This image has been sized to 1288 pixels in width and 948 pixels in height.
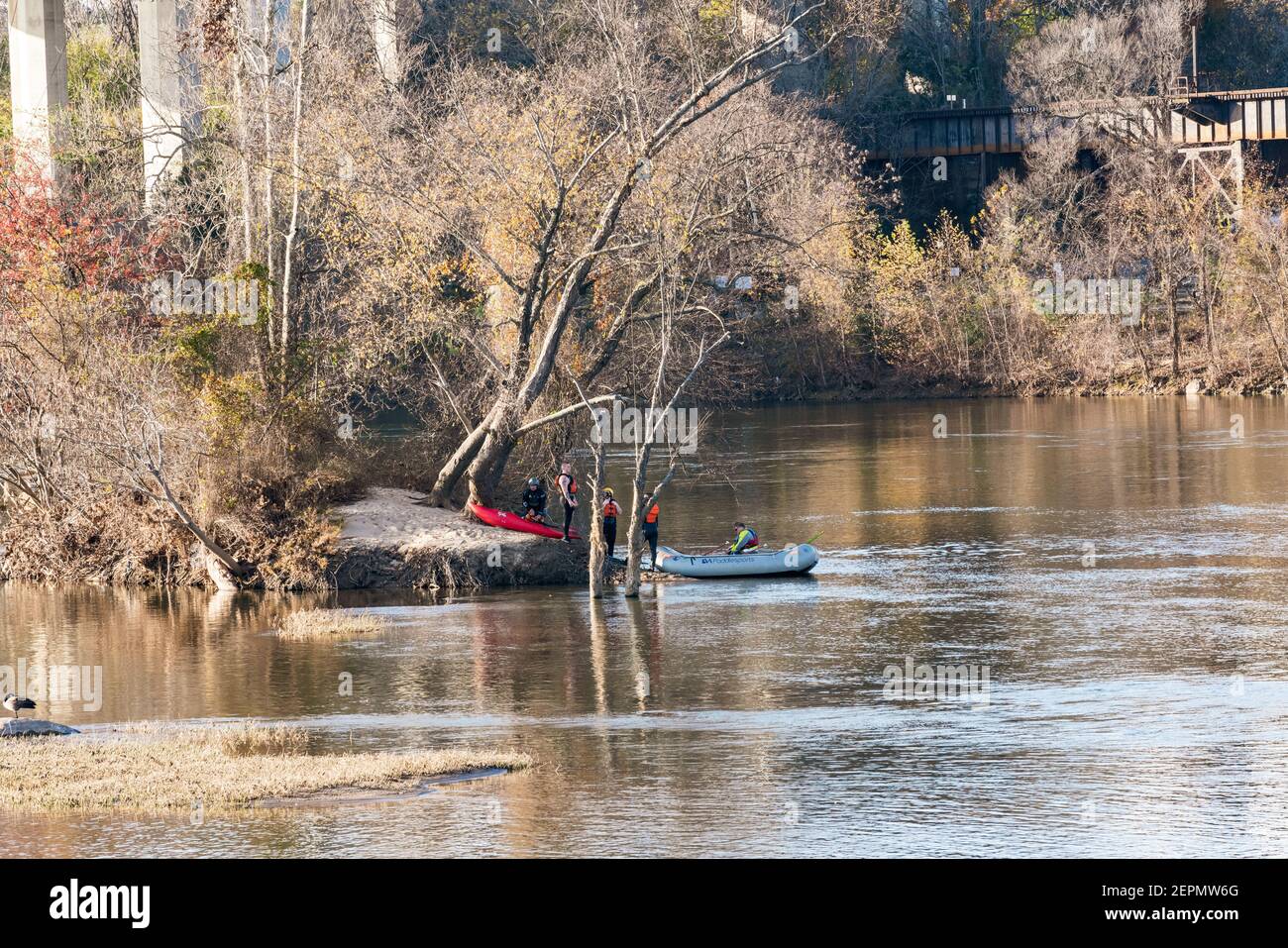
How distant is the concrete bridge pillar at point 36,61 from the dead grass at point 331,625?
89.2ft

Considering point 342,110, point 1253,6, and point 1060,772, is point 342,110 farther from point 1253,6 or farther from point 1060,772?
point 1253,6

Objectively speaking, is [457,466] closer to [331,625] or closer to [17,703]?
[331,625]

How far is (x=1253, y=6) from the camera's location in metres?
122

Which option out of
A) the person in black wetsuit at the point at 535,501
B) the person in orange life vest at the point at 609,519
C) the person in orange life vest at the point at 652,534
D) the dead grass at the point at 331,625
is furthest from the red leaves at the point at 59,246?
the person in orange life vest at the point at 652,534

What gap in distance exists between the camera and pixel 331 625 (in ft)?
115

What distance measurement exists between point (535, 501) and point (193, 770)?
2159 cm

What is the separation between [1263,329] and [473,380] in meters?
56.7

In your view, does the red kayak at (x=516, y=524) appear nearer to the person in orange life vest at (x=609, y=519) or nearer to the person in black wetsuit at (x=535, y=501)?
the person in black wetsuit at (x=535, y=501)

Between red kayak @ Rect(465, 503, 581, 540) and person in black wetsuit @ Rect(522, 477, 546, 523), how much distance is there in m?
0.35

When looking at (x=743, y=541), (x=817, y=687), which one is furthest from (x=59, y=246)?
(x=817, y=687)

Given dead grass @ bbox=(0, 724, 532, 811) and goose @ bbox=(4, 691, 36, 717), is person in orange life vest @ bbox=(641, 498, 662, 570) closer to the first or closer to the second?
dead grass @ bbox=(0, 724, 532, 811)

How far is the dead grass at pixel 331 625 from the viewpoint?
113 ft

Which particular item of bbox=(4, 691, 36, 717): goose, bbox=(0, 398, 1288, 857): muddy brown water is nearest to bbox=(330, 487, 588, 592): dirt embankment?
bbox=(0, 398, 1288, 857): muddy brown water
